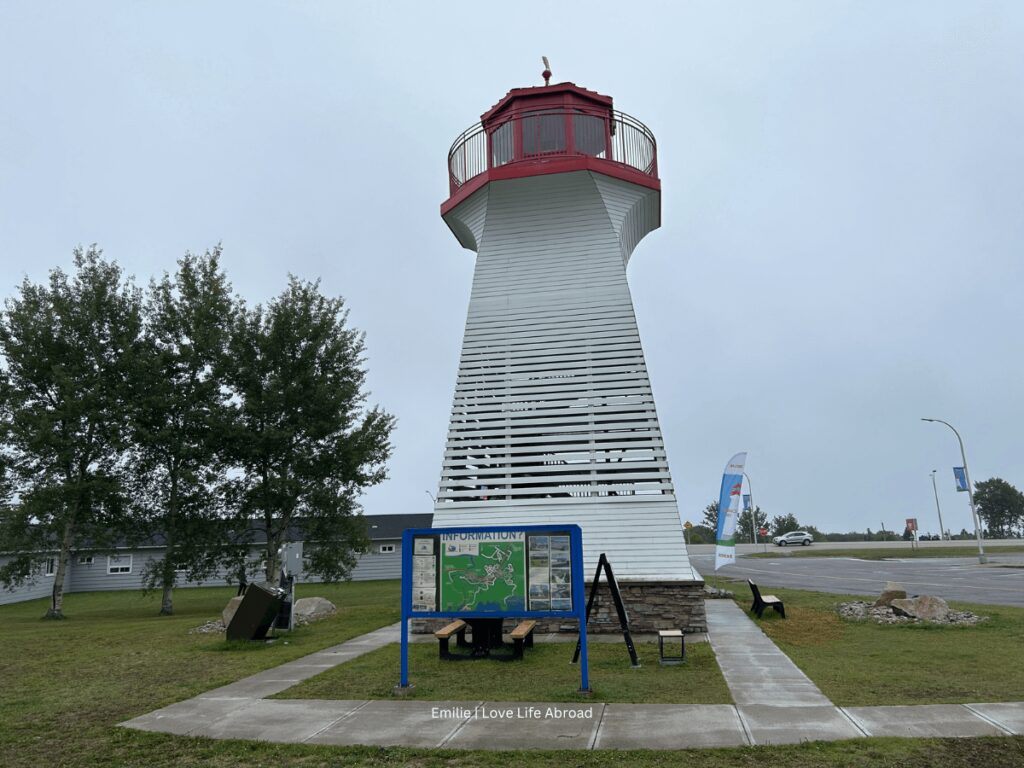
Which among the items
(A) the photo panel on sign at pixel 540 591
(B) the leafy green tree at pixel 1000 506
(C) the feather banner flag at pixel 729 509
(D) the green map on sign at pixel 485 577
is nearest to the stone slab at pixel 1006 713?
(A) the photo panel on sign at pixel 540 591

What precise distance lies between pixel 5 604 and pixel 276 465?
19525mm

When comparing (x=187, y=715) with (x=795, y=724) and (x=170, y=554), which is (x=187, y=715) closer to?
(x=795, y=724)

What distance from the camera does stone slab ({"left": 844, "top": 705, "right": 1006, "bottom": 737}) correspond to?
609 centimetres

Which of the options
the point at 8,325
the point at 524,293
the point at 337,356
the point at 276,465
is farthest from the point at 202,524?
the point at 524,293

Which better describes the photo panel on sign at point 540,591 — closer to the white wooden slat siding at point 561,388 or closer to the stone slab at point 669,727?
the stone slab at point 669,727

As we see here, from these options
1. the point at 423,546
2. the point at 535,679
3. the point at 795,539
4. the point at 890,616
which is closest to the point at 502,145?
the point at 423,546

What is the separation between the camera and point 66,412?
22.6m

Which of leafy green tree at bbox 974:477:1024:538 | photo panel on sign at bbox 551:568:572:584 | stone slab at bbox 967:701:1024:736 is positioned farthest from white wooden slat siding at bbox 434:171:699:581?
leafy green tree at bbox 974:477:1024:538

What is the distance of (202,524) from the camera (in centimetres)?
2419

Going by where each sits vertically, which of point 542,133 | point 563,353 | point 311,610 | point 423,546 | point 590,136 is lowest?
point 311,610

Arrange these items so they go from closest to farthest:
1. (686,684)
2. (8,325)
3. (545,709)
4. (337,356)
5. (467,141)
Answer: (545,709)
(686,684)
(467,141)
(8,325)
(337,356)

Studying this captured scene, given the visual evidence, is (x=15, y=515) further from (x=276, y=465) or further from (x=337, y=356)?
(x=337, y=356)

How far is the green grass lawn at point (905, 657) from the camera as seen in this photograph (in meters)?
7.63

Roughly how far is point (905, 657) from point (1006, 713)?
3.46 m
